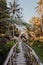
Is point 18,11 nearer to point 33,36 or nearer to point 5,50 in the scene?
point 33,36

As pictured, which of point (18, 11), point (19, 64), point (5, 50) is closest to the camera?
point (19, 64)

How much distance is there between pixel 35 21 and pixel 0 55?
30.7 meters

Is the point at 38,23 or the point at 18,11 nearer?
Result: the point at 38,23

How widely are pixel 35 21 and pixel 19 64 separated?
32.4m

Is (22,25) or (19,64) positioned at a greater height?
(22,25)

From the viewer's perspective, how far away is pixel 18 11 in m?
42.8

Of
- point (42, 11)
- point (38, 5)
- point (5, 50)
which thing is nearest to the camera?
point (5, 50)

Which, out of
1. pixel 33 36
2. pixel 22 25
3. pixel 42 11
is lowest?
pixel 33 36

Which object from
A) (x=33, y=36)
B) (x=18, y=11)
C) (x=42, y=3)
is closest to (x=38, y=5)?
(x=42, y=3)

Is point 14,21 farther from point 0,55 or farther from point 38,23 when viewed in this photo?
point 38,23

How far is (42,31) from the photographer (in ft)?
108

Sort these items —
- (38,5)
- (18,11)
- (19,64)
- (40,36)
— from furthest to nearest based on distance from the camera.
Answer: (18,11) → (38,5) → (40,36) → (19,64)

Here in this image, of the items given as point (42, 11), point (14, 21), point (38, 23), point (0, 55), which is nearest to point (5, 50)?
point (0, 55)

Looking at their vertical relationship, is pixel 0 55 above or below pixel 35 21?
above
